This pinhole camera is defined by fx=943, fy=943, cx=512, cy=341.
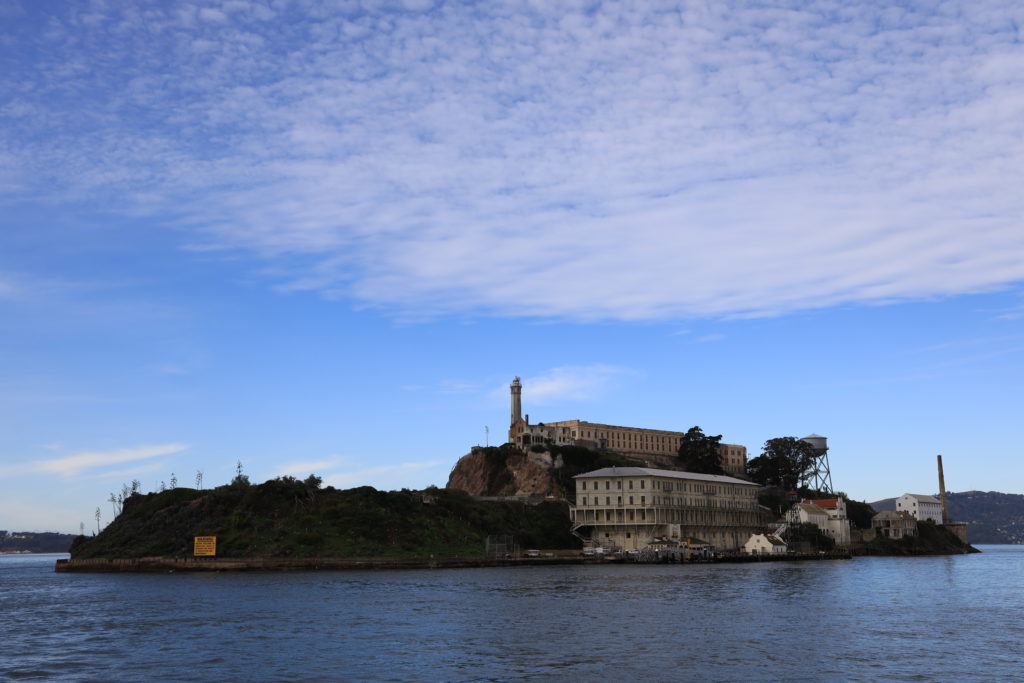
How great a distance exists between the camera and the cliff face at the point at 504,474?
17975 cm

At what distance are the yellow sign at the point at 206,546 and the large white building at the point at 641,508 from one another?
60.3 m

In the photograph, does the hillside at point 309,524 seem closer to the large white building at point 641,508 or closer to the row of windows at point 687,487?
the large white building at point 641,508

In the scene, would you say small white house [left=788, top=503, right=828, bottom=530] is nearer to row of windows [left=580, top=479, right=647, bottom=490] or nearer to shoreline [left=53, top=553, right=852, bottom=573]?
row of windows [left=580, top=479, right=647, bottom=490]

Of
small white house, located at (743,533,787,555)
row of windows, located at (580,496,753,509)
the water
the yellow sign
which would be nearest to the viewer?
the water

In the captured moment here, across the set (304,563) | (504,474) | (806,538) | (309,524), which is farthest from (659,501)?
(304,563)

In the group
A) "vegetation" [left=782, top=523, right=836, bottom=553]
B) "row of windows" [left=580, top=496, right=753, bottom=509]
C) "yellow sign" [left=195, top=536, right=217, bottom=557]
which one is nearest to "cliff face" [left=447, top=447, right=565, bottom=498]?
"row of windows" [left=580, top=496, right=753, bottom=509]

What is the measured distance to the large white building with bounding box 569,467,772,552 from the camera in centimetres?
→ 15700

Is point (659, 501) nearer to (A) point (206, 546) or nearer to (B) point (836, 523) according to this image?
(B) point (836, 523)

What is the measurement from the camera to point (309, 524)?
131 m

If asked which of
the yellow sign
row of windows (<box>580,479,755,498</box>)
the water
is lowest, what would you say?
the water

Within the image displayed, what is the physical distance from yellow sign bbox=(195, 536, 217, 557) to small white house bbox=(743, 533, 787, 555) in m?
84.3

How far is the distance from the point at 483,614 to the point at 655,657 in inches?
826

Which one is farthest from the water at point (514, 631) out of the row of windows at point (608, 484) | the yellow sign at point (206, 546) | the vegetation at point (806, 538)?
the vegetation at point (806, 538)

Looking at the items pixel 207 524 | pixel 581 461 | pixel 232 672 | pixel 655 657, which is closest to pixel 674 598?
pixel 655 657
